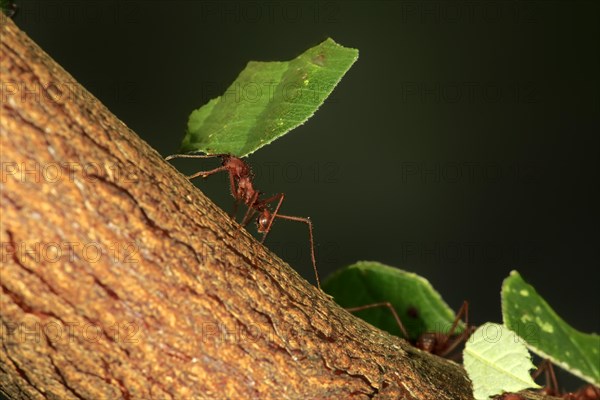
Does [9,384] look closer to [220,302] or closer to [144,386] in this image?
[144,386]

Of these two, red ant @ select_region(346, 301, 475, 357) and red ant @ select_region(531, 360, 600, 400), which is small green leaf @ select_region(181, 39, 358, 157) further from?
red ant @ select_region(531, 360, 600, 400)

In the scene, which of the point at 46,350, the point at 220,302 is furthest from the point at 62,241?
the point at 220,302

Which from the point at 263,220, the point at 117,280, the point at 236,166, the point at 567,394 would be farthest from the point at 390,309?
the point at 117,280

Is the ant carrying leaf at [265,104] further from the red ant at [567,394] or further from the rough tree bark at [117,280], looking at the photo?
the red ant at [567,394]

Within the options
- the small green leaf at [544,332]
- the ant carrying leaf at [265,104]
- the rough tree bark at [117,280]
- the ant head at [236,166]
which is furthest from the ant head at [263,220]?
the rough tree bark at [117,280]

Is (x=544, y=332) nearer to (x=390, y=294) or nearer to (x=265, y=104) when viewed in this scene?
(x=390, y=294)

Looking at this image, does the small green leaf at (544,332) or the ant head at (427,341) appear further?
the ant head at (427,341)
